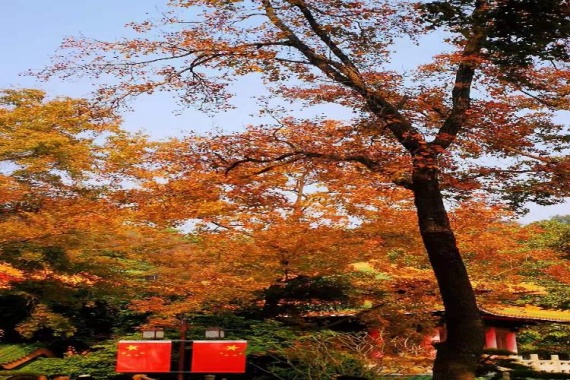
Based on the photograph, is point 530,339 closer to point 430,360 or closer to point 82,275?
point 430,360

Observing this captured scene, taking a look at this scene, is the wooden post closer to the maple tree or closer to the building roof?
the maple tree

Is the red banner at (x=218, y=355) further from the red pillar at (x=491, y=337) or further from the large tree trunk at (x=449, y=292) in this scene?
the red pillar at (x=491, y=337)

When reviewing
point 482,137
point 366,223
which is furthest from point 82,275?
point 482,137

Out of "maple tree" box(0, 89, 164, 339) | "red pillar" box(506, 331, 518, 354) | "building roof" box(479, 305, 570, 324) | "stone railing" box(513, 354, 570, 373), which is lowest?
"stone railing" box(513, 354, 570, 373)

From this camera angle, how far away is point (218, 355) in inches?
445

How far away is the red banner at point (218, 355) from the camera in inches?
442

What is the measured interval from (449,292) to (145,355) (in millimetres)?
6756

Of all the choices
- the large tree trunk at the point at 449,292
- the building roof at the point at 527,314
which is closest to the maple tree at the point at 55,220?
the large tree trunk at the point at 449,292

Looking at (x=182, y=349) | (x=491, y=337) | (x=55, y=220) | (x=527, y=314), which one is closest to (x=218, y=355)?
(x=182, y=349)

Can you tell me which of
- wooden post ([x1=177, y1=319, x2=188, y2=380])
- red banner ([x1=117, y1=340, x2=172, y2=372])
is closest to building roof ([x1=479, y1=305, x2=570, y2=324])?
wooden post ([x1=177, y1=319, x2=188, y2=380])

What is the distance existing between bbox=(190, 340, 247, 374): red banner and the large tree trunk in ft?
16.4

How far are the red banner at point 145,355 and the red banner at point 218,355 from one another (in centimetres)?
60

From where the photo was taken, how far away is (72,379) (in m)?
13.1

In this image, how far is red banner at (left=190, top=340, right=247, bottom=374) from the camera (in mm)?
11234
